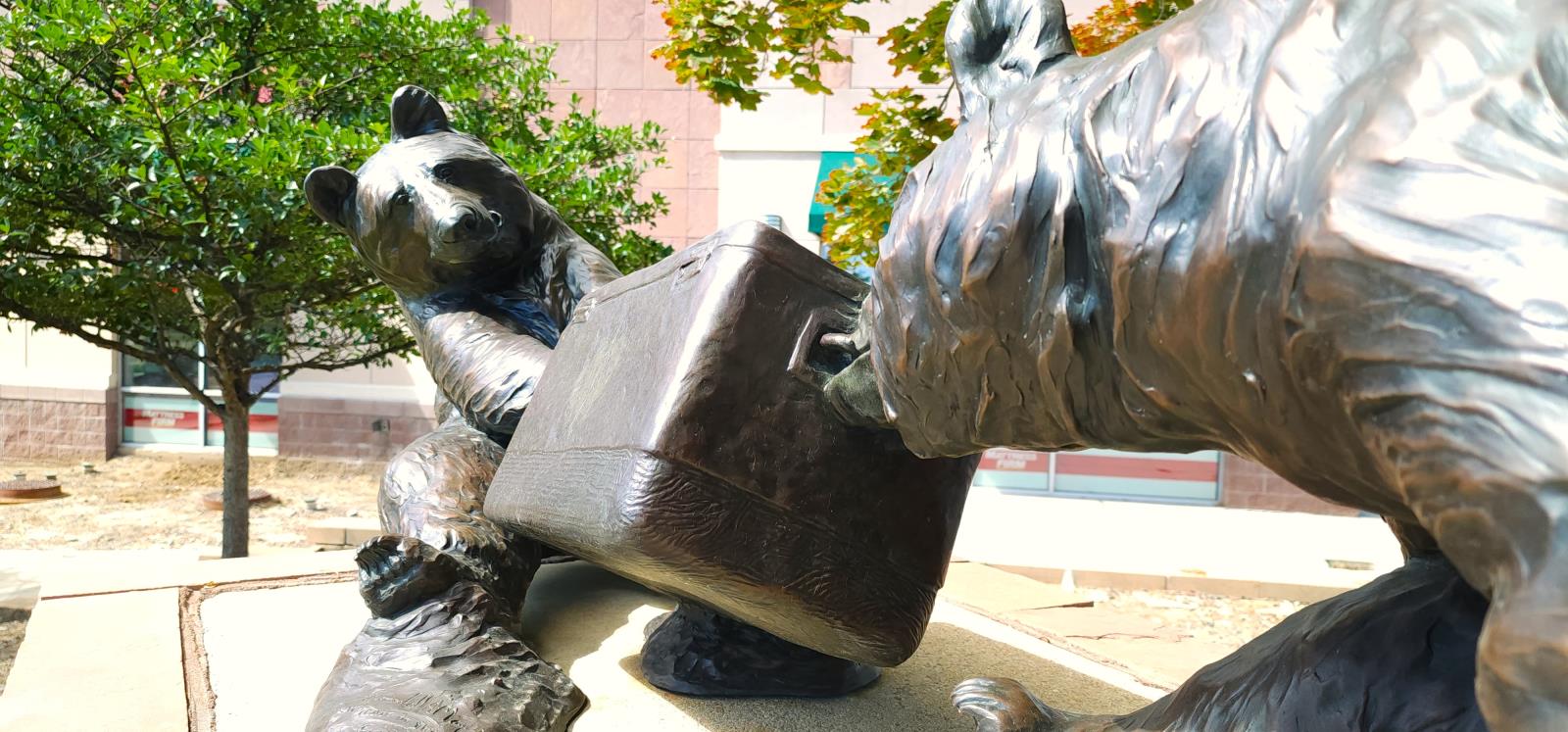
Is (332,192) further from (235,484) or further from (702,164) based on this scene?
(702,164)

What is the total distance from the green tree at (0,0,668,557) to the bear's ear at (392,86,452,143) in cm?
122

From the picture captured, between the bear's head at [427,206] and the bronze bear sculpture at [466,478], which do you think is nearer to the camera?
the bronze bear sculpture at [466,478]

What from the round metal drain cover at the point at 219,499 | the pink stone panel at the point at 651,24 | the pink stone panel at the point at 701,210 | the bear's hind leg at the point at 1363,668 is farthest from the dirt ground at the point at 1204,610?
the round metal drain cover at the point at 219,499

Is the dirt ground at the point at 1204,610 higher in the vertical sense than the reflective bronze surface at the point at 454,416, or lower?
lower

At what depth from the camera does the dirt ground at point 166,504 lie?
6.76 meters

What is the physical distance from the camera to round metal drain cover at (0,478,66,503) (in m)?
→ 7.59

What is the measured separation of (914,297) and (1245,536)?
647cm

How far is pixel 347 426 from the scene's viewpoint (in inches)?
352

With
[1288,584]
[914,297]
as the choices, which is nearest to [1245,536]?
[1288,584]

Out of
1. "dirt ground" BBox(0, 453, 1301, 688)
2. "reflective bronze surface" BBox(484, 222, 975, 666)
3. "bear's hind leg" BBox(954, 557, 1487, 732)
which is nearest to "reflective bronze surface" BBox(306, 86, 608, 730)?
"reflective bronze surface" BBox(484, 222, 975, 666)

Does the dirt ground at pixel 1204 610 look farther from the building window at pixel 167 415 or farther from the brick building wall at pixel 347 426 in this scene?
the building window at pixel 167 415

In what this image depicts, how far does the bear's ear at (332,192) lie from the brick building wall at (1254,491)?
6.80 metres

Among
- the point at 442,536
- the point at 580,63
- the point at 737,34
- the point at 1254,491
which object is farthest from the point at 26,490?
the point at 1254,491

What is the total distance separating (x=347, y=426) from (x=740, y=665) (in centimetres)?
805
